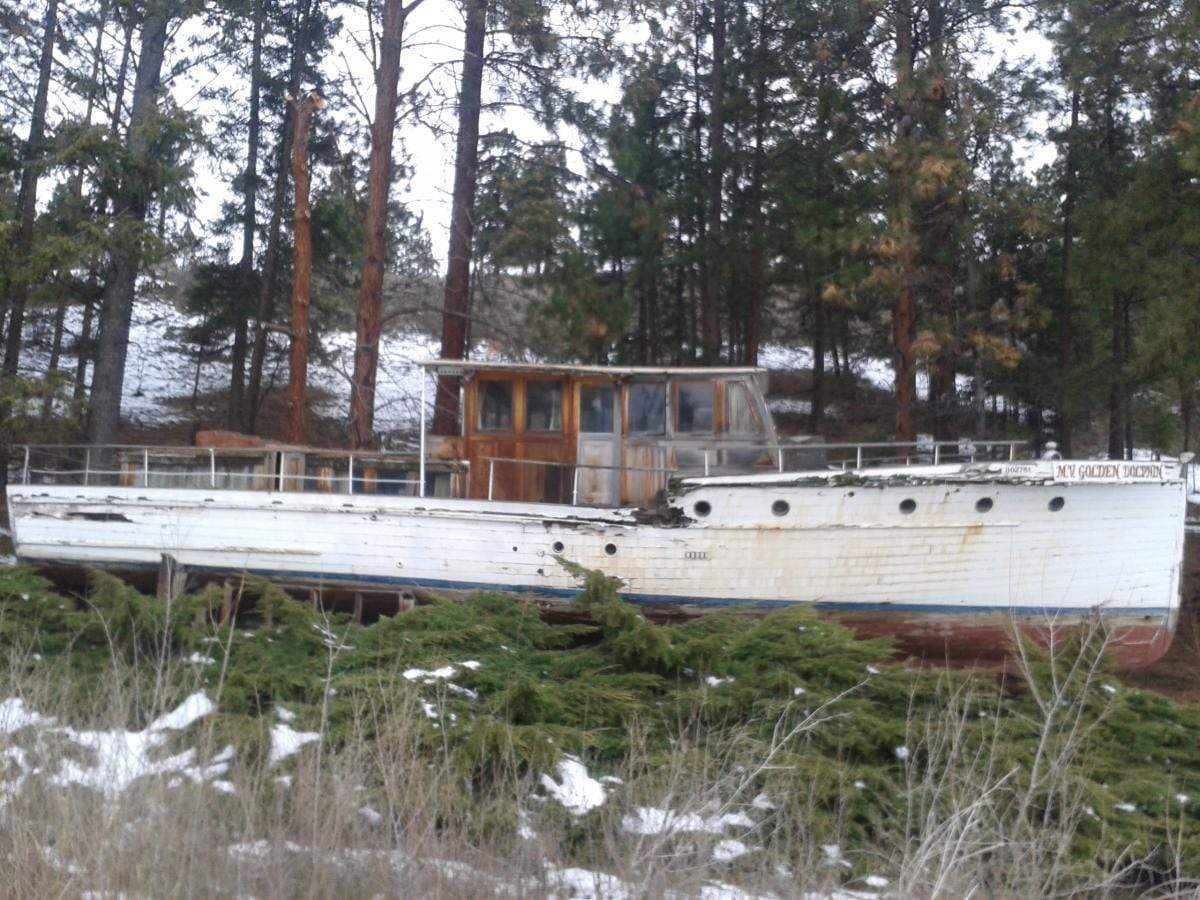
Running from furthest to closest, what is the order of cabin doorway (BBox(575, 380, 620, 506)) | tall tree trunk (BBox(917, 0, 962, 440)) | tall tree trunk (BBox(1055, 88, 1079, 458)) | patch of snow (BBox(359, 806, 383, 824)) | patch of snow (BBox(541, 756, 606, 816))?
tall tree trunk (BBox(1055, 88, 1079, 458)) < tall tree trunk (BBox(917, 0, 962, 440)) < cabin doorway (BBox(575, 380, 620, 506)) < patch of snow (BBox(541, 756, 606, 816)) < patch of snow (BBox(359, 806, 383, 824))

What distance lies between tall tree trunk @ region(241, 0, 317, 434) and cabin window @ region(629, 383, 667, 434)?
10946 millimetres

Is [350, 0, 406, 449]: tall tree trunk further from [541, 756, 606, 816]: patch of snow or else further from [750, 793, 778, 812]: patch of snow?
[750, 793, 778, 812]: patch of snow

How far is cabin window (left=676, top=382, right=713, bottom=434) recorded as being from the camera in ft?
41.3

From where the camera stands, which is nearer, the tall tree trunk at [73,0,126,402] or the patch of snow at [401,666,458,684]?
the patch of snow at [401,666,458,684]

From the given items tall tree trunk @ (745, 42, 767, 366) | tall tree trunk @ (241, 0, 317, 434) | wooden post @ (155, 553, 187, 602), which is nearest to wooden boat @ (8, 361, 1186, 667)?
wooden post @ (155, 553, 187, 602)

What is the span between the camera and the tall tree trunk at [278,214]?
21.2 metres

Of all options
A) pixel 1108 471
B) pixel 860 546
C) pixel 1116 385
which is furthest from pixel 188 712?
pixel 1116 385

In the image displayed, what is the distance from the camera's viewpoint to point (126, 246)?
16.3 meters

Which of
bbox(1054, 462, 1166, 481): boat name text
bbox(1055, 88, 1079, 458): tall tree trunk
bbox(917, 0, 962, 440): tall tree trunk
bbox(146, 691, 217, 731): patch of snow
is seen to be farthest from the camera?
bbox(1055, 88, 1079, 458): tall tree trunk

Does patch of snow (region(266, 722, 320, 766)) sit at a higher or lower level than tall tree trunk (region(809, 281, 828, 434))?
lower

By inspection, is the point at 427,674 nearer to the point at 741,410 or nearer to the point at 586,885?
the point at 586,885

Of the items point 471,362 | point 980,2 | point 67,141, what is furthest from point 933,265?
point 67,141

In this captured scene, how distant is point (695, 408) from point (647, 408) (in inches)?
19.9

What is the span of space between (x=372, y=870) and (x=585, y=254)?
14253 mm
